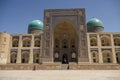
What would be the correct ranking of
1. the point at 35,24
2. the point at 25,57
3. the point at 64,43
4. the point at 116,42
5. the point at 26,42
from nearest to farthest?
the point at 25,57 → the point at 64,43 → the point at 116,42 → the point at 26,42 → the point at 35,24

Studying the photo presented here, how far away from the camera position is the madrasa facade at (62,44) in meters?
29.6

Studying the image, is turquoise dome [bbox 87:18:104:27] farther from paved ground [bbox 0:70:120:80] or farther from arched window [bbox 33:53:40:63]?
paved ground [bbox 0:70:120:80]

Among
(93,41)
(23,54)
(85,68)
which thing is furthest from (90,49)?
(23,54)

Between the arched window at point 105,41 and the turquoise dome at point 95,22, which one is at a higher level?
the turquoise dome at point 95,22

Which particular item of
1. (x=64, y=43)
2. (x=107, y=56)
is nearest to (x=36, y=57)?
(x=64, y=43)

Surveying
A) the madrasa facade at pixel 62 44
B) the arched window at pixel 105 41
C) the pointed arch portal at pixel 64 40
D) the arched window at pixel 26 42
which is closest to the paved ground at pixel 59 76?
the madrasa facade at pixel 62 44

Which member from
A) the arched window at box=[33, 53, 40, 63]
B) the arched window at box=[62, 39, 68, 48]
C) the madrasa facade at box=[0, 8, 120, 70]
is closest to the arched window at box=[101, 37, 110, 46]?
the madrasa facade at box=[0, 8, 120, 70]

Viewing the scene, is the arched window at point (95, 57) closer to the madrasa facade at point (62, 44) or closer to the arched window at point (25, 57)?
the madrasa facade at point (62, 44)

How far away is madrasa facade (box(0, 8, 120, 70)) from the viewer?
97.0 feet

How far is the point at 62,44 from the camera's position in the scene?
108ft

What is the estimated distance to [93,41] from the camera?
33.0m

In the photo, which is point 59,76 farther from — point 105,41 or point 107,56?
point 105,41

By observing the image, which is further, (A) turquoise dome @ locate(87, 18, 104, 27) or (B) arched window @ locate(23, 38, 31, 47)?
(A) turquoise dome @ locate(87, 18, 104, 27)

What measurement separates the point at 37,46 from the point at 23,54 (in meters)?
3.39
